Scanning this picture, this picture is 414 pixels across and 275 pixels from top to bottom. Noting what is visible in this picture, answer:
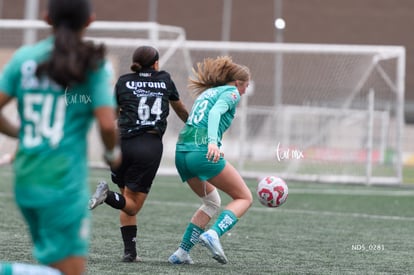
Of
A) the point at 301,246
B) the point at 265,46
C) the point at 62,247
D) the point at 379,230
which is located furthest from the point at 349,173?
the point at 62,247

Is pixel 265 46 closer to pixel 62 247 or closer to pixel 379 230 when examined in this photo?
pixel 379 230

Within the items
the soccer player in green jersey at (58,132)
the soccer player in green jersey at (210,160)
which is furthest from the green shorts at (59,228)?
the soccer player in green jersey at (210,160)

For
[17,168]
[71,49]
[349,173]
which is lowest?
[349,173]

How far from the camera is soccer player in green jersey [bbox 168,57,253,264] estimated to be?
284 inches

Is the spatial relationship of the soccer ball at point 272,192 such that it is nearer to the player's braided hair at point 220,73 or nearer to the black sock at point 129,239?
the player's braided hair at point 220,73

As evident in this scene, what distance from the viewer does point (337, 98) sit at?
65.8 feet

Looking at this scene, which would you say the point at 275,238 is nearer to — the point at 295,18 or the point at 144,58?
the point at 144,58

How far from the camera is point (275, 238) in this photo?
9.49 meters

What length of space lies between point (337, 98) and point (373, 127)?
0.98 meters

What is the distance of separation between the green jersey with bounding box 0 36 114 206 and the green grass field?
2.77 meters

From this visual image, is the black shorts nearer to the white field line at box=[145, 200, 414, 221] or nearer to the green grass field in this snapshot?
the green grass field

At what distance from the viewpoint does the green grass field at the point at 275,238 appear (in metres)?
7.33

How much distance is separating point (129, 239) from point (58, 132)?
11.3ft

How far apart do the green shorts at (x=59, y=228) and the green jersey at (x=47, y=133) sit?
0.04 metres
